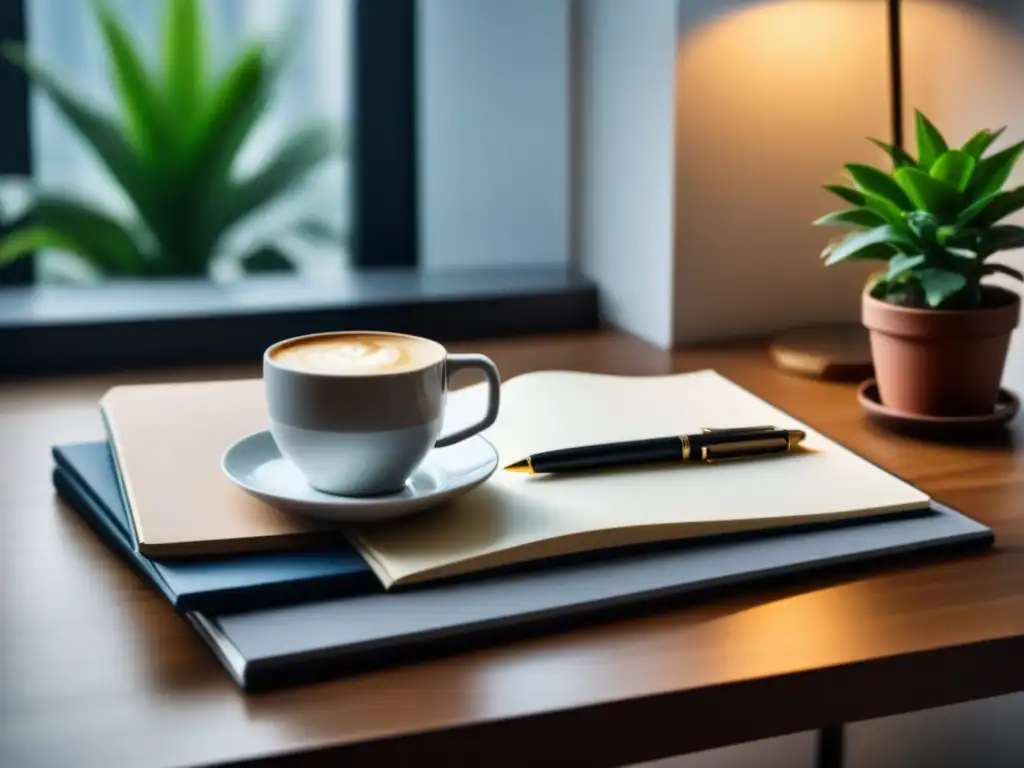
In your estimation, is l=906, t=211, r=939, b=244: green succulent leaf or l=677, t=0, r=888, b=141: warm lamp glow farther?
l=677, t=0, r=888, b=141: warm lamp glow

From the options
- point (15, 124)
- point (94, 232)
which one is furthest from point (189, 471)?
point (94, 232)

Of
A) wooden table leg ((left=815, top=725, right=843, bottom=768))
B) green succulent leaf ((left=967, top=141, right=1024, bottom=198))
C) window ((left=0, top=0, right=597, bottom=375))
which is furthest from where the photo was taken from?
window ((left=0, top=0, right=597, bottom=375))

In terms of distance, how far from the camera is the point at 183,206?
6.27ft

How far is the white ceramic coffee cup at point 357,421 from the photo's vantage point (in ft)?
2.18

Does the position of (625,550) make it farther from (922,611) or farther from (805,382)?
(805,382)

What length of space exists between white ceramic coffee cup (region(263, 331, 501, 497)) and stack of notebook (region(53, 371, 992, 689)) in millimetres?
26

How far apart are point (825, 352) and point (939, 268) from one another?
0.69ft

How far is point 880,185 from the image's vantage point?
2.99 feet

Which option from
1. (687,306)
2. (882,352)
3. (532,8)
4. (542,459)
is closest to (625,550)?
(542,459)

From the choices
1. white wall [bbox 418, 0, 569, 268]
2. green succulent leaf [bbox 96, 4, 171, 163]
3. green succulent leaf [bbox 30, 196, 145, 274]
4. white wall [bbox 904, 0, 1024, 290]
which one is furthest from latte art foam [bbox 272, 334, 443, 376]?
green succulent leaf [bbox 96, 4, 171, 163]

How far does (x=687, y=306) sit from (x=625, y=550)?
1.76 feet

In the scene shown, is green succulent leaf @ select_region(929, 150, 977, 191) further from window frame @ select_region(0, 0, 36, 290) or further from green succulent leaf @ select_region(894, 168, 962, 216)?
window frame @ select_region(0, 0, 36, 290)

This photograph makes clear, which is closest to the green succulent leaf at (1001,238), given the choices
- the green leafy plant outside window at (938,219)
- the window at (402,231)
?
the green leafy plant outside window at (938,219)

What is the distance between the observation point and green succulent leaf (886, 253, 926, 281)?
879mm
